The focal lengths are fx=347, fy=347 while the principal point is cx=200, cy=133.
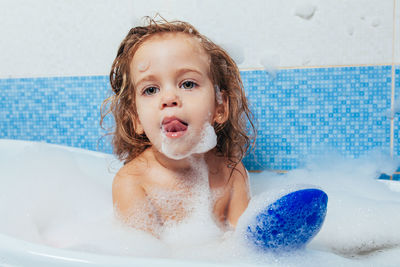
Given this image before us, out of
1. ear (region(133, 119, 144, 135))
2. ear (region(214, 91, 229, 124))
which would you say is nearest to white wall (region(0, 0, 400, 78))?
ear (region(214, 91, 229, 124))

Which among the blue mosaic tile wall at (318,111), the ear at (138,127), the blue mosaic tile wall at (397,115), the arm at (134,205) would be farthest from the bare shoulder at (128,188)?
the blue mosaic tile wall at (397,115)

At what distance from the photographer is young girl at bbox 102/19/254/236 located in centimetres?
95

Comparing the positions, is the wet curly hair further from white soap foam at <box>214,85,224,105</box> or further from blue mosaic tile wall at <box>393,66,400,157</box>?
blue mosaic tile wall at <box>393,66,400,157</box>

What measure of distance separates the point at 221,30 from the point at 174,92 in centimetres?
52

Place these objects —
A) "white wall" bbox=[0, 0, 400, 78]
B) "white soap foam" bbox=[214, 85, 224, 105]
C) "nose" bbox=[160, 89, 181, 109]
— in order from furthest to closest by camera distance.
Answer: "white wall" bbox=[0, 0, 400, 78] → "white soap foam" bbox=[214, 85, 224, 105] → "nose" bbox=[160, 89, 181, 109]

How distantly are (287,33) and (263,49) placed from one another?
4.1 inches

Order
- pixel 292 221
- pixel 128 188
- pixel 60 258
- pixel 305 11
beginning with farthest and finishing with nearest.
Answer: pixel 305 11, pixel 128 188, pixel 292 221, pixel 60 258

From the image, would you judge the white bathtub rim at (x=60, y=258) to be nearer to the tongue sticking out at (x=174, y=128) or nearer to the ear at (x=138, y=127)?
the tongue sticking out at (x=174, y=128)

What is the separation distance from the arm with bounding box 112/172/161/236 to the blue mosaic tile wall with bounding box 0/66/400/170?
52cm

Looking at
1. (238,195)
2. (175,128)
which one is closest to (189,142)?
(175,128)

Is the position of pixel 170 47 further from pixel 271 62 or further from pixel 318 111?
pixel 318 111

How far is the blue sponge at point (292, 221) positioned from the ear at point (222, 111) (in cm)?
40

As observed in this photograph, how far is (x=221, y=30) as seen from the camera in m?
1.34

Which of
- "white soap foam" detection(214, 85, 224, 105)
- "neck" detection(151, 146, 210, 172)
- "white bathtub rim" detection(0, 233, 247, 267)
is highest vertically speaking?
"white soap foam" detection(214, 85, 224, 105)
